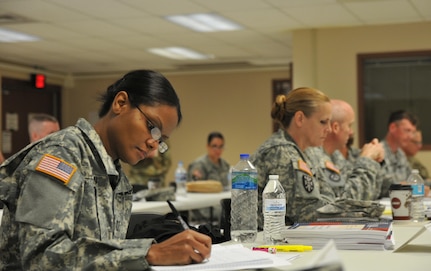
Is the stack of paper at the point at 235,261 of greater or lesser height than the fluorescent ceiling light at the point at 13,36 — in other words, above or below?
below

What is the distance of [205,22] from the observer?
7.72 meters

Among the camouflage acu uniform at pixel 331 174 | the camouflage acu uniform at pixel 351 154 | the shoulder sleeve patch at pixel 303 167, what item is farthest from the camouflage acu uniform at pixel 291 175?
the camouflage acu uniform at pixel 351 154

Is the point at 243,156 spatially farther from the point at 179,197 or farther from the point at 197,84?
the point at 197,84

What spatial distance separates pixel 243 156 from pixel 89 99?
1023cm

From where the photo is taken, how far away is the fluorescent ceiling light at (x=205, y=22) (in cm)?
734

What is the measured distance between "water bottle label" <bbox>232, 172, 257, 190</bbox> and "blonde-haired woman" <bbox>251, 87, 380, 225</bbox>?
48 cm

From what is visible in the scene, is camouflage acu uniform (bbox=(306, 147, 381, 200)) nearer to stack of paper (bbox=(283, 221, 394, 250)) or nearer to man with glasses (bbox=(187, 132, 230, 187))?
stack of paper (bbox=(283, 221, 394, 250))

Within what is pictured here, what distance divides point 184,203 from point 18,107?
6975mm

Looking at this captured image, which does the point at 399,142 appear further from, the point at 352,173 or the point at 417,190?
the point at 417,190

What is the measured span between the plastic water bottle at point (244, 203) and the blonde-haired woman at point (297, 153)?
339 millimetres

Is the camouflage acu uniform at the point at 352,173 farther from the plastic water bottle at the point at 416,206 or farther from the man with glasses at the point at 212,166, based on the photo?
the man with glasses at the point at 212,166

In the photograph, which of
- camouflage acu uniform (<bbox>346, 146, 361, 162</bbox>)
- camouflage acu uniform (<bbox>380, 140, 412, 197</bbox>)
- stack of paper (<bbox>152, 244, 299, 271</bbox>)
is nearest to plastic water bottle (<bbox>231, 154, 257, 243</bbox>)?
stack of paper (<bbox>152, 244, 299, 271</bbox>)

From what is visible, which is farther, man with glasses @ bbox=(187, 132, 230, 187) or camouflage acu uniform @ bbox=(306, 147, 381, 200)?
man with glasses @ bbox=(187, 132, 230, 187)

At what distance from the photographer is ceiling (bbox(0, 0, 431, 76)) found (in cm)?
672
